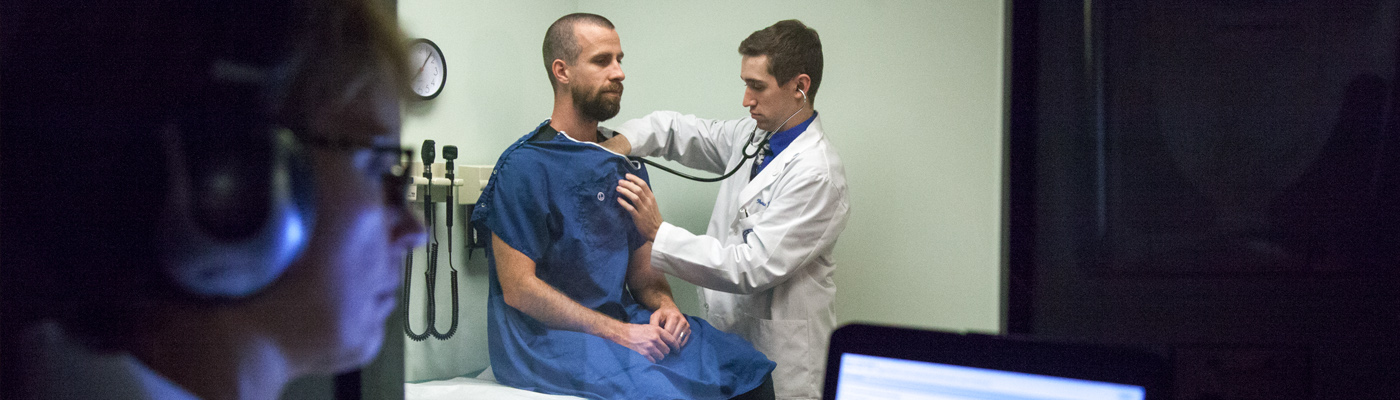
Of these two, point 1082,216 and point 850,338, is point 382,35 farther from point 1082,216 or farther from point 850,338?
point 1082,216

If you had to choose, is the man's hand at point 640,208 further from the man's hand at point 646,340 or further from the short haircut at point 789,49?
the short haircut at point 789,49

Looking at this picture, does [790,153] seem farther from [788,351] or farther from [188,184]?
[188,184]

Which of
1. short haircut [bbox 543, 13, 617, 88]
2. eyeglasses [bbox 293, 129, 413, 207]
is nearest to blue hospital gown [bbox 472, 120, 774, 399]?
short haircut [bbox 543, 13, 617, 88]

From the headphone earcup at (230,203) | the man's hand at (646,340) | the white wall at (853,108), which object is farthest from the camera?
the man's hand at (646,340)

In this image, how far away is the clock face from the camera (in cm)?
109

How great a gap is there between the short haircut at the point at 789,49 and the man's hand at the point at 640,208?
0.94 ft

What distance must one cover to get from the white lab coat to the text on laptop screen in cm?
53

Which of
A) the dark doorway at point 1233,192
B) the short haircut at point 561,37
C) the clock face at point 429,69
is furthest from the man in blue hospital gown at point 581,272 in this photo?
the dark doorway at point 1233,192

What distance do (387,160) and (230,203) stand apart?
13 centimetres

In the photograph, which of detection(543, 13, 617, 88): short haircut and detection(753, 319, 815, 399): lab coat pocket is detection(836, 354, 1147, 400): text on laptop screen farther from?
detection(543, 13, 617, 88): short haircut

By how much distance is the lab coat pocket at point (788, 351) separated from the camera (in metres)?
1.12

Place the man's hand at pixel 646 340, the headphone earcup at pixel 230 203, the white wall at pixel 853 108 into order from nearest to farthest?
the headphone earcup at pixel 230 203 → the white wall at pixel 853 108 → the man's hand at pixel 646 340

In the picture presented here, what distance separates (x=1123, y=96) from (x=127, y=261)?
844 mm

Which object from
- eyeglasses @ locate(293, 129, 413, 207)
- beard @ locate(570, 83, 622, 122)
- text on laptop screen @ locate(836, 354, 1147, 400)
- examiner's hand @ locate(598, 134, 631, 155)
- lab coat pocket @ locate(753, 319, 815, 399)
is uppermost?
beard @ locate(570, 83, 622, 122)
